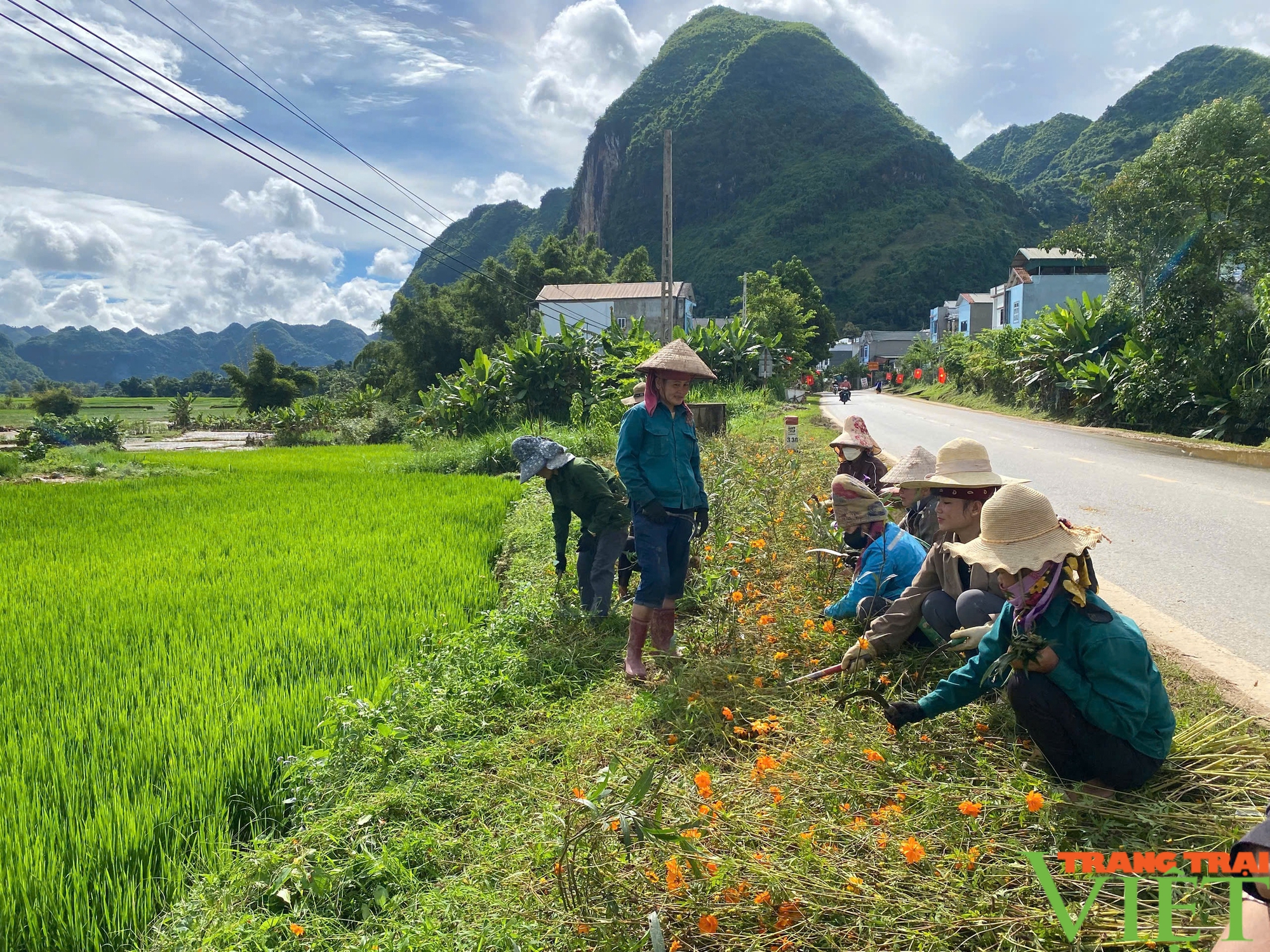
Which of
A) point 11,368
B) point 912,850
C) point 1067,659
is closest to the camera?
point 912,850

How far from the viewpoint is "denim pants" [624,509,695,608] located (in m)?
3.88

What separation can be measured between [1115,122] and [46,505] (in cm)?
10069

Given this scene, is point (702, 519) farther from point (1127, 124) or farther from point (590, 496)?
point (1127, 124)

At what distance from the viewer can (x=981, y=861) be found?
1981mm

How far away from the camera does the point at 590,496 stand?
4652mm

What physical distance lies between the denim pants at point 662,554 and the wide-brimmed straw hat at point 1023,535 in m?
1.94

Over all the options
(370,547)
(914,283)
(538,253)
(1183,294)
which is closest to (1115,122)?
(914,283)

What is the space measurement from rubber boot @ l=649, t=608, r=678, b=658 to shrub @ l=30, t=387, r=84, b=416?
46.0 m

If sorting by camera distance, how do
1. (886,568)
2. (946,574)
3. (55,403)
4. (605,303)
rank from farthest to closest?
(605,303) < (55,403) < (886,568) < (946,574)

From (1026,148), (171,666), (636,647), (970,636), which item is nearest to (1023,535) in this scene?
(970,636)

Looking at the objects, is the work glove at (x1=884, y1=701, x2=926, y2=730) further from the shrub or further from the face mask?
the shrub

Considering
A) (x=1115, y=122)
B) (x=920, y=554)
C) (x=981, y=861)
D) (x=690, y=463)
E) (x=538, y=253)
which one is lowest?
(x=981, y=861)

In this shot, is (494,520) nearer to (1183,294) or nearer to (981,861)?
(981,861)

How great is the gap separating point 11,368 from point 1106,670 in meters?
238
